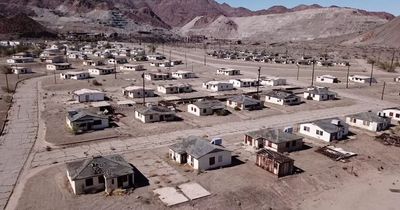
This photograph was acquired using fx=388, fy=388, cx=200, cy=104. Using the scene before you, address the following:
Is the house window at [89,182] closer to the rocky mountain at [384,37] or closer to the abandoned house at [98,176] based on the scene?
the abandoned house at [98,176]

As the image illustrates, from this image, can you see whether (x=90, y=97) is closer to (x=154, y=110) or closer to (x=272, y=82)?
(x=154, y=110)

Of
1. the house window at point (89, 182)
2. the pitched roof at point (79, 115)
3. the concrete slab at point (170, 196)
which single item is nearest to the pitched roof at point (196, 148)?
the concrete slab at point (170, 196)

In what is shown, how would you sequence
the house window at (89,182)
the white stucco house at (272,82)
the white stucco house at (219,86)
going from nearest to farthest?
the house window at (89,182) < the white stucco house at (219,86) < the white stucco house at (272,82)

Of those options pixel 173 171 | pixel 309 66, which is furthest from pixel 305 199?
pixel 309 66

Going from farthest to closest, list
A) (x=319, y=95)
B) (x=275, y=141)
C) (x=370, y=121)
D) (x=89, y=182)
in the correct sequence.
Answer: (x=319, y=95) → (x=370, y=121) → (x=275, y=141) → (x=89, y=182)

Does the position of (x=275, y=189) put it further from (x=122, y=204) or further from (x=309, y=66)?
(x=309, y=66)

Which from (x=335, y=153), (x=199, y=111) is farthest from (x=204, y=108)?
(x=335, y=153)
